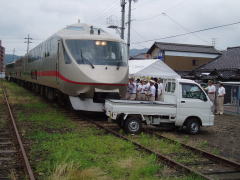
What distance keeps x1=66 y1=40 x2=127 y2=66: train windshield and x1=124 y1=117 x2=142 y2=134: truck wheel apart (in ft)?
10.6

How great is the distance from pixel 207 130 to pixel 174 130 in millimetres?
1239

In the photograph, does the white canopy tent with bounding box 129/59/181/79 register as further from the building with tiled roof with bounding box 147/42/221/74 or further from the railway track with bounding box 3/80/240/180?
the building with tiled roof with bounding box 147/42/221/74

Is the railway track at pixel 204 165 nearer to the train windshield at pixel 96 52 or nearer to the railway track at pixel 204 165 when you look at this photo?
the railway track at pixel 204 165

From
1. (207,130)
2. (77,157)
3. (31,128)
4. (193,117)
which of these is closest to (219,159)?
(77,157)

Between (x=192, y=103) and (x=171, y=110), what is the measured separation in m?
0.75

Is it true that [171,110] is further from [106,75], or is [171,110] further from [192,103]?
[106,75]

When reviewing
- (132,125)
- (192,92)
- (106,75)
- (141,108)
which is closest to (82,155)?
(132,125)

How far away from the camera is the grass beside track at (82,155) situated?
20.9 feet

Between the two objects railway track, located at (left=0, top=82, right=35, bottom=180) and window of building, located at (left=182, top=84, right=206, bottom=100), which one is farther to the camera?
window of building, located at (left=182, top=84, right=206, bottom=100)

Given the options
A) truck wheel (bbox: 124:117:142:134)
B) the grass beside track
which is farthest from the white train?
truck wheel (bbox: 124:117:142:134)

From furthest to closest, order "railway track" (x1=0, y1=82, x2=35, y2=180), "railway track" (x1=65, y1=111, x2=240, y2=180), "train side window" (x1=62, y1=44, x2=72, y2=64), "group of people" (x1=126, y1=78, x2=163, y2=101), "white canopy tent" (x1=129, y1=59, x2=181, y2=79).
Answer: "white canopy tent" (x1=129, y1=59, x2=181, y2=79)
"group of people" (x1=126, y1=78, x2=163, y2=101)
"train side window" (x1=62, y1=44, x2=72, y2=64)
"railway track" (x1=65, y1=111, x2=240, y2=180)
"railway track" (x1=0, y1=82, x2=35, y2=180)

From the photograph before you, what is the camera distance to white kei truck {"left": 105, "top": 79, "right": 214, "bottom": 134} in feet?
35.8

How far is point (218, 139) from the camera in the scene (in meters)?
10.9

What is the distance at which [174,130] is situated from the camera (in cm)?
1232
